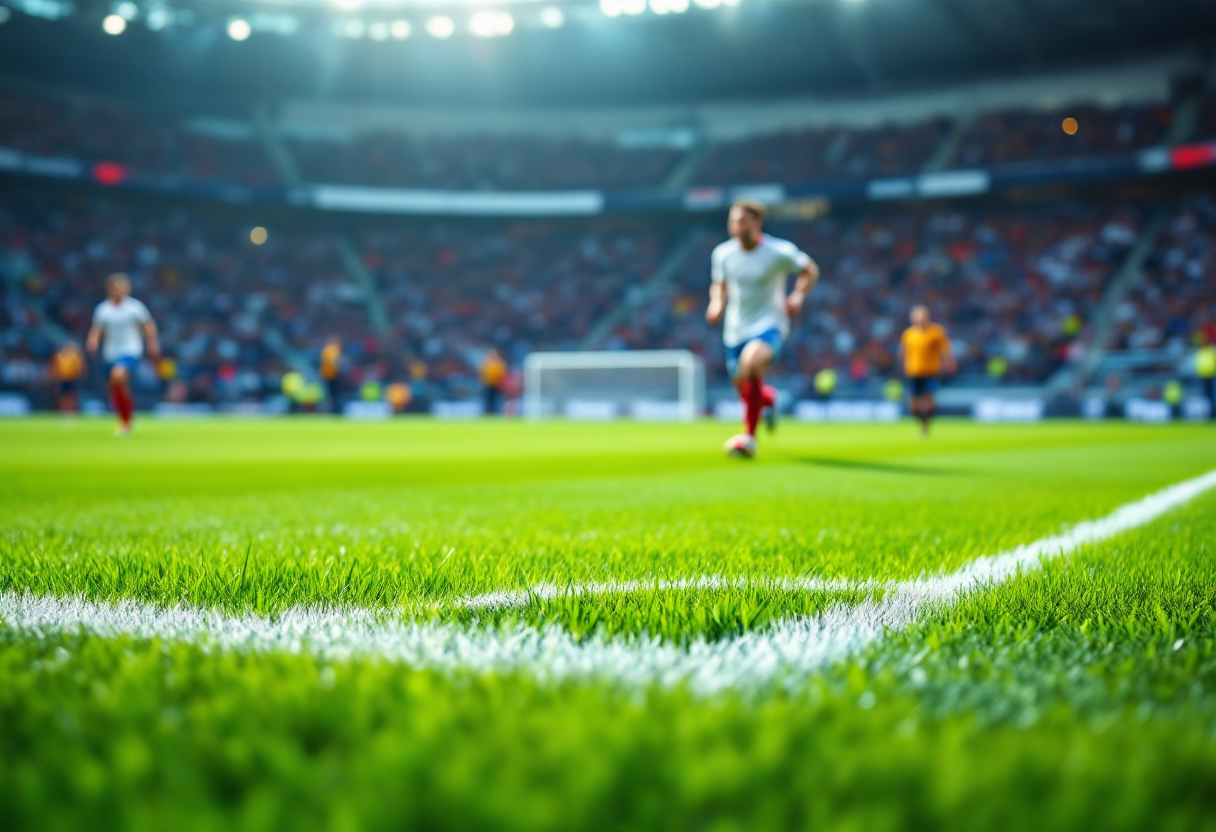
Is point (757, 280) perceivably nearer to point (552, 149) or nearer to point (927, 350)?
point (927, 350)

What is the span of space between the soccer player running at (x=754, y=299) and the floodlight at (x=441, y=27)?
100 ft

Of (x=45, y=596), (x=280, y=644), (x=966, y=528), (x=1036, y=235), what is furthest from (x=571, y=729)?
(x=1036, y=235)

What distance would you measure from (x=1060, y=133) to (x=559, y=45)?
18.4 meters

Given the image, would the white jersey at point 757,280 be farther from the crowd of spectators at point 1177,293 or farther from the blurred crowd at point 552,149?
the blurred crowd at point 552,149

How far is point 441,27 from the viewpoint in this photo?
115ft

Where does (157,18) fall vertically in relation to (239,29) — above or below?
below

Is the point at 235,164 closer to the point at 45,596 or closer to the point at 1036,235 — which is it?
the point at 1036,235

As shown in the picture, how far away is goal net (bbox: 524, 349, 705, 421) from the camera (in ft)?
90.1

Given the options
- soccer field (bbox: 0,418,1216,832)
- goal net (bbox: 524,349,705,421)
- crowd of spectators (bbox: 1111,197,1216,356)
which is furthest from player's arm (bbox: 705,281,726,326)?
crowd of spectators (bbox: 1111,197,1216,356)

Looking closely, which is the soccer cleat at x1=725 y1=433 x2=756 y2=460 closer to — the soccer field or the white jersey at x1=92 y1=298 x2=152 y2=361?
the soccer field

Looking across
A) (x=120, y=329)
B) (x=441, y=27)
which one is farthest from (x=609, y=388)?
(x=120, y=329)

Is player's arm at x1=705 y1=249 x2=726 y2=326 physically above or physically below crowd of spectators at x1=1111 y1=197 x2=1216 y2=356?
below

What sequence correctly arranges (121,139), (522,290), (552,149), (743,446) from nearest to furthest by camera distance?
(743,446)
(121,139)
(522,290)
(552,149)

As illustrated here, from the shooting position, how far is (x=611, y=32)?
34.3 meters
